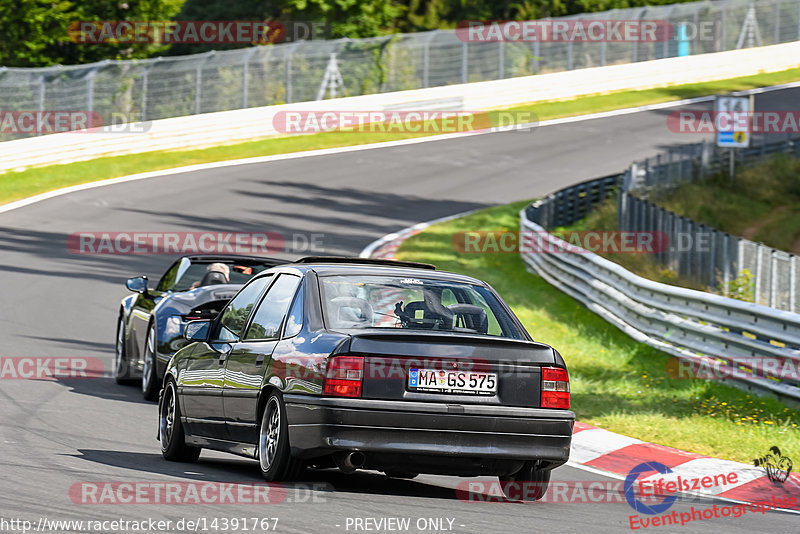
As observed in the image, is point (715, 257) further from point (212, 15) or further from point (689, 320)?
point (212, 15)

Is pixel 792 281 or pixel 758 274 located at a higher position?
pixel 792 281

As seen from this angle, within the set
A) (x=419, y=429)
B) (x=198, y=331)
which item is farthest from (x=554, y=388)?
(x=198, y=331)

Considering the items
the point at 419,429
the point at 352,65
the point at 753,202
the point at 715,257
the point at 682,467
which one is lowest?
the point at 753,202

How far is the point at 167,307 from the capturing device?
39.9ft

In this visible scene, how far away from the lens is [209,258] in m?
13.2

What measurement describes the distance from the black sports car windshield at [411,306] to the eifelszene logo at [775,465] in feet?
8.38

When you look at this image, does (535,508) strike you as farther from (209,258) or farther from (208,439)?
(209,258)

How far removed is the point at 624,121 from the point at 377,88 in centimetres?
840

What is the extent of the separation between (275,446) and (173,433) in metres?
1.61

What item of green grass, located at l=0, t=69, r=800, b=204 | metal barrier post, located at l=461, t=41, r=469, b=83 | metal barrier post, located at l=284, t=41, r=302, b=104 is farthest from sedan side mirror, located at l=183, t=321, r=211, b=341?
metal barrier post, located at l=461, t=41, r=469, b=83

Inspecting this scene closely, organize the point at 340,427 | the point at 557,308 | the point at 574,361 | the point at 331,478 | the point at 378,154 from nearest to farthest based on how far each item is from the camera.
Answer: the point at 340,427 < the point at 331,478 < the point at 574,361 < the point at 557,308 < the point at 378,154

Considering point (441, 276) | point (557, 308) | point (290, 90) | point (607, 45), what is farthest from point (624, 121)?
point (441, 276)

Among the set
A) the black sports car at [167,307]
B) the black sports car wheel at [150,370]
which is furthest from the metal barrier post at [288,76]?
the black sports car wheel at [150,370]

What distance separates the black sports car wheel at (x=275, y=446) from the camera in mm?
7336
